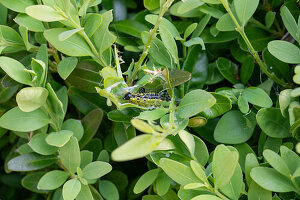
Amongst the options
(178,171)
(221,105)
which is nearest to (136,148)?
(178,171)

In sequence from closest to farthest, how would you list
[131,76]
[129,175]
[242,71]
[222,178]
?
[222,178] < [131,76] < [242,71] < [129,175]

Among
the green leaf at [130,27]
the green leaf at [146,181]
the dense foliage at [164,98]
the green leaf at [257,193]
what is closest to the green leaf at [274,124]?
the dense foliage at [164,98]

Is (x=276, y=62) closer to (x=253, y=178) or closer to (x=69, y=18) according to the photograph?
(x=253, y=178)

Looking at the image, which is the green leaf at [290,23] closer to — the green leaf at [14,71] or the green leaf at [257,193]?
the green leaf at [257,193]

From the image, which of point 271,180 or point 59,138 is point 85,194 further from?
point 271,180

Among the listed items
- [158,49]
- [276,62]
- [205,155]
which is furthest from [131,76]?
[276,62]

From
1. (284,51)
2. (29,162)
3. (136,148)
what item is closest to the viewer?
(136,148)
